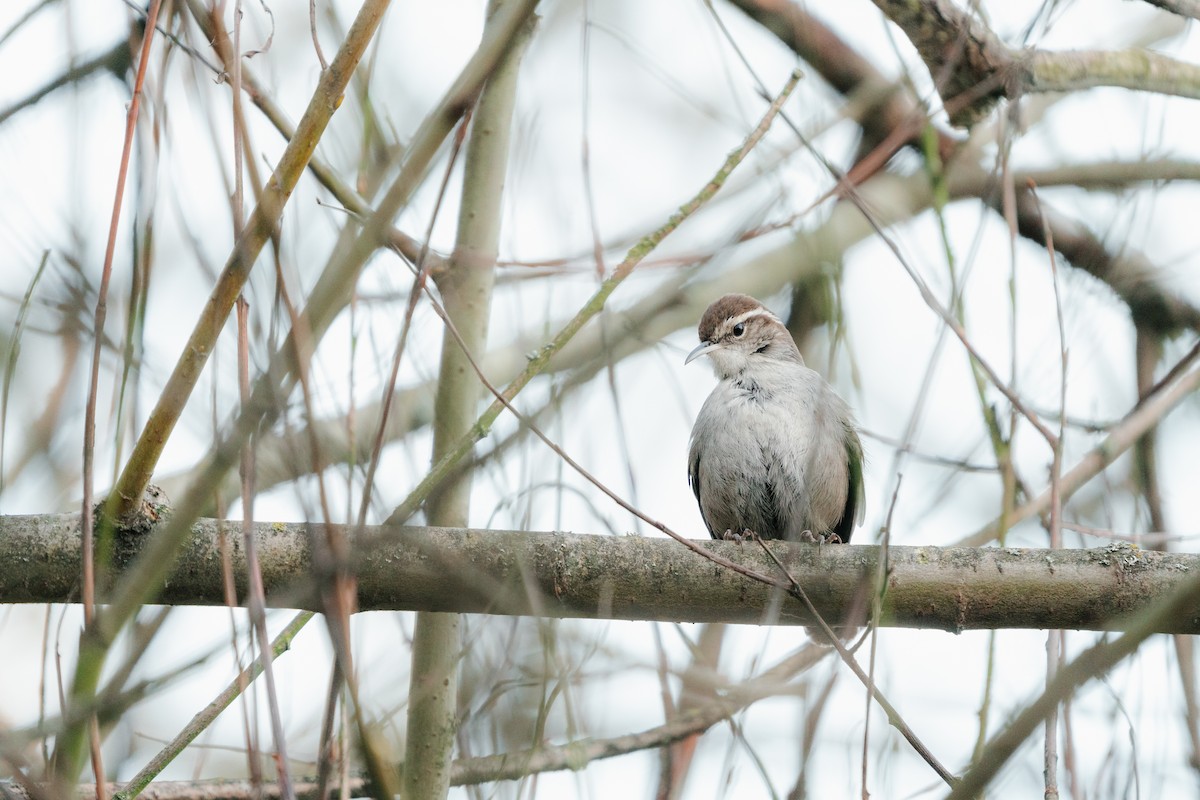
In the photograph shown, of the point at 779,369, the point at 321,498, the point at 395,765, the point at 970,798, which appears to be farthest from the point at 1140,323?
the point at 321,498

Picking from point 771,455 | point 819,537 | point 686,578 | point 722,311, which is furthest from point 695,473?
point 686,578

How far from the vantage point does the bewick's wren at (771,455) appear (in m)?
5.38

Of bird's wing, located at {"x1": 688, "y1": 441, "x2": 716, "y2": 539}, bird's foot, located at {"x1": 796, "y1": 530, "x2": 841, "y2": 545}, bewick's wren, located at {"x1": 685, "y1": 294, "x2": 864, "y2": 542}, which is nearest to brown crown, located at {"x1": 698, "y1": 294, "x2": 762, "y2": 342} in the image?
bewick's wren, located at {"x1": 685, "y1": 294, "x2": 864, "y2": 542}

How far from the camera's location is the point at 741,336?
6125 mm

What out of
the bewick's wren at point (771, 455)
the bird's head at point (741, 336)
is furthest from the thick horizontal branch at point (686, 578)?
the bird's head at point (741, 336)

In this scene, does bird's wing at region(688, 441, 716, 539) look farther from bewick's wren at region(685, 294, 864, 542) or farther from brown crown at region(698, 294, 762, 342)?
brown crown at region(698, 294, 762, 342)

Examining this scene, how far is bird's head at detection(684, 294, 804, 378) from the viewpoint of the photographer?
6039 millimetres

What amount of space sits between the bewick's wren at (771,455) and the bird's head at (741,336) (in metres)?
0.02

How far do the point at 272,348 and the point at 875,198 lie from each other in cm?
547

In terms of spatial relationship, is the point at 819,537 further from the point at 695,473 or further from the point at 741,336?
the point at 741,336

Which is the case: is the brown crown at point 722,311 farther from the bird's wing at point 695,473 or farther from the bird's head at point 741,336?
the bird's wing at point 695,473

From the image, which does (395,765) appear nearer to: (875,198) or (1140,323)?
(875,198)

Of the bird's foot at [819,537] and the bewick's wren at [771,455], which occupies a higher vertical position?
the bewick's wren at [771,455]

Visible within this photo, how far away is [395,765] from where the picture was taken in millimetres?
3223
